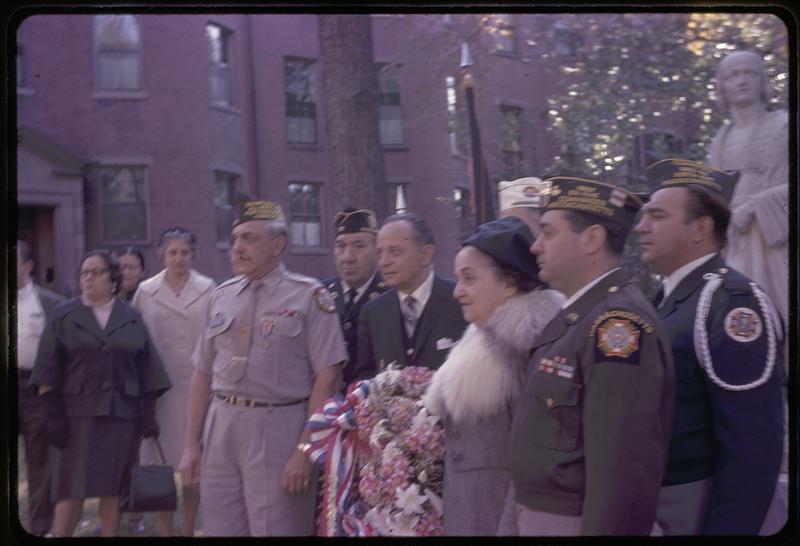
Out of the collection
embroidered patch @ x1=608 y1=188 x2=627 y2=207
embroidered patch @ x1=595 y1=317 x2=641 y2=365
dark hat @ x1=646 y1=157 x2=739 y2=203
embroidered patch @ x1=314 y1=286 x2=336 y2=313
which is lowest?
embroidered patch @ x1=595 y1=317 x2=641 y2=365

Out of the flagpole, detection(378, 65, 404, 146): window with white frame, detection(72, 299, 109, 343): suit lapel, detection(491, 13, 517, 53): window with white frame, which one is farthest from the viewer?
detection(378, 65, 404, 146): window with white frame

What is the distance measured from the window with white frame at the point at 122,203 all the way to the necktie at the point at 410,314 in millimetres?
1612

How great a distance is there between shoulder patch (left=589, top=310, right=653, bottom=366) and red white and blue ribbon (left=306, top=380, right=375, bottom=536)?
1.29m

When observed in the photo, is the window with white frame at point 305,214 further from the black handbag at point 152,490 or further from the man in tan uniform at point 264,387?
the black handbag at point 152,490

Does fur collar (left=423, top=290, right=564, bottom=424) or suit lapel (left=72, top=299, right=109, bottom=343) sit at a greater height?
suit lapel (left=72, top=299, right=109, bottom=343)

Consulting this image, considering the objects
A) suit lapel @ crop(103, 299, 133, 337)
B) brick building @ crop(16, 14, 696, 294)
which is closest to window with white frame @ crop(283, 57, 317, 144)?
brick building @ crop(16, 14, 696, 294)

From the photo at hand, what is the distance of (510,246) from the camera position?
A: 134 inches

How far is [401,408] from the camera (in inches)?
144

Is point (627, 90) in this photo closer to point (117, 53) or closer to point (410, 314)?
point (410, 314)

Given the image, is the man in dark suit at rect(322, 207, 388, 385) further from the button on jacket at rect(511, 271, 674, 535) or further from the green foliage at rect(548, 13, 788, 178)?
the button on jacket at rect(511, 271, 674, 535)

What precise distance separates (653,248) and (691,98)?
417 cm

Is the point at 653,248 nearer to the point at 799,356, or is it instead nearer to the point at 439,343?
the point at 799,356

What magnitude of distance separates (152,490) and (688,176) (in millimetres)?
3128

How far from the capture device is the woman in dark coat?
5074mm
